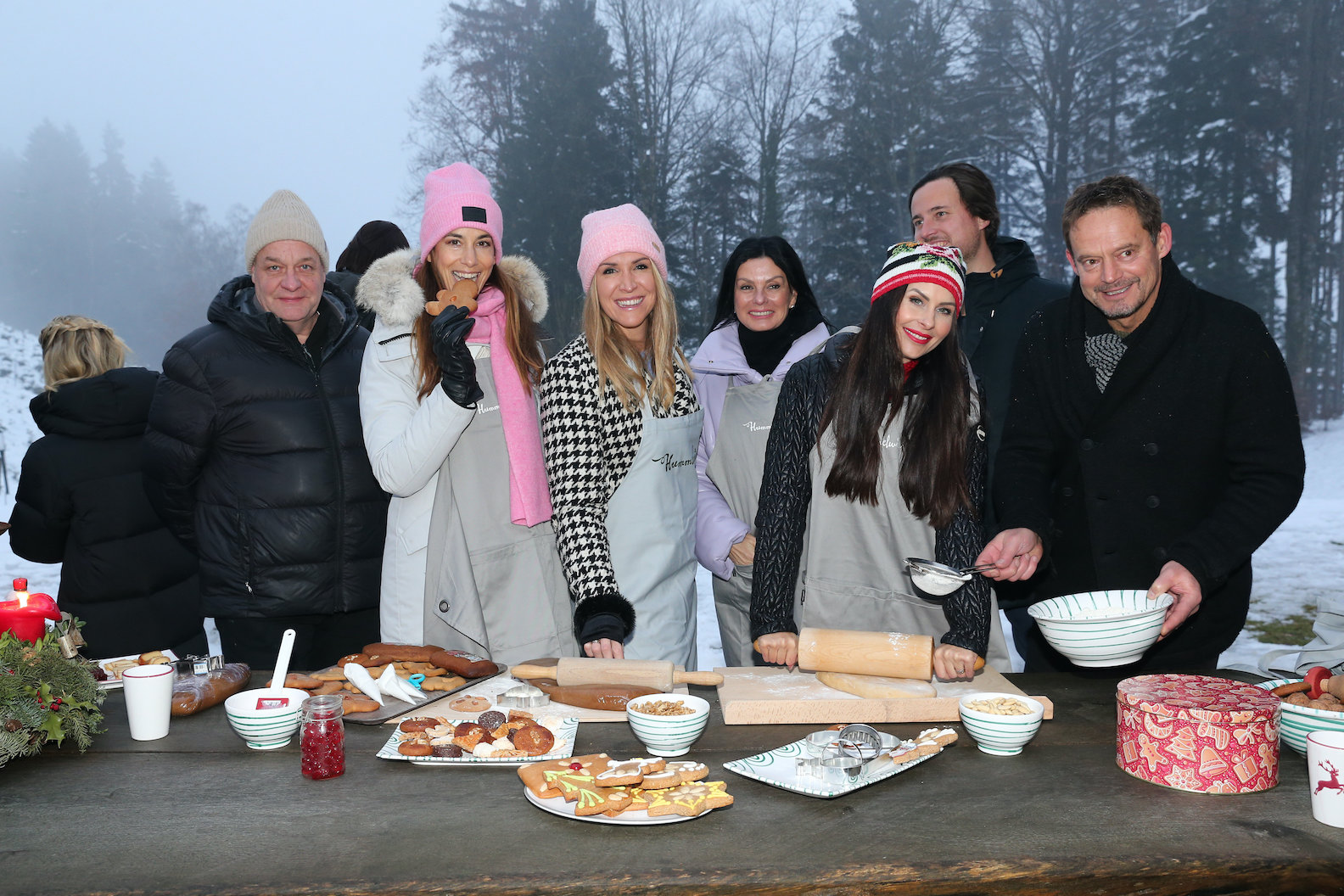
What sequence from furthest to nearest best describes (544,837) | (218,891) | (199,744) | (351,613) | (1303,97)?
(1303,97)
(351,613)
(199,744)
(544,837)
(218,891)

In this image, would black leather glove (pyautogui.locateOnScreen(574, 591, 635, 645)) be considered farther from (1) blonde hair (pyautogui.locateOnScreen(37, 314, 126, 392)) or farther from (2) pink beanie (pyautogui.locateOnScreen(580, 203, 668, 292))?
(1) blonde hair (pyautogui.locateOnScreen(37, 314, 126, 392))

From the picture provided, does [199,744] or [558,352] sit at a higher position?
[558,352]

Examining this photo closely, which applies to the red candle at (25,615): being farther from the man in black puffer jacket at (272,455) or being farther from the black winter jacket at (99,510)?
the black winter jacket at (99,510)

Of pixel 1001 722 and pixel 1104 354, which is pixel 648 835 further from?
pixel 1104 354

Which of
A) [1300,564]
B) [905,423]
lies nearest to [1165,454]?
[905,423]

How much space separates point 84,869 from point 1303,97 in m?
21.8

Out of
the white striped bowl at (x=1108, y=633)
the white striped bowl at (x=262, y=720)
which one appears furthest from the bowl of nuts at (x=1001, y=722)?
the white striped bowl at (x=262, y=720)

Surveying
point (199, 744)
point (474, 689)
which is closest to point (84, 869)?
point (199, 744)

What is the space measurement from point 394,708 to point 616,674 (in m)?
0.46

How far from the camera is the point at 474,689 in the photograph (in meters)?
2.01

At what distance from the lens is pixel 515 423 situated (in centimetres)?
253

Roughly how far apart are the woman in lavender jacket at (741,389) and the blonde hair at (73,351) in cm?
234

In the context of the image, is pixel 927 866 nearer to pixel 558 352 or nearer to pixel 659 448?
pixel 659 448

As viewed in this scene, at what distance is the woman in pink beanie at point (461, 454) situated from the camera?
2.38 m
